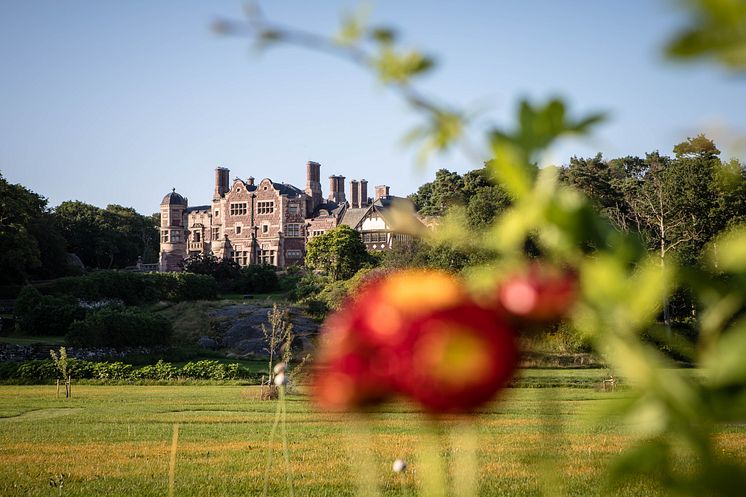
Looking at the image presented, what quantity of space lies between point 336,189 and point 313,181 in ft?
10.6

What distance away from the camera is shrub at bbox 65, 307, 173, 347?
87.8ft

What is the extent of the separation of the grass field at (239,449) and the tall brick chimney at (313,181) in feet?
156

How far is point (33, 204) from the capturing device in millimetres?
44938

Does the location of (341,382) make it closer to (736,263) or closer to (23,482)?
(736,263)

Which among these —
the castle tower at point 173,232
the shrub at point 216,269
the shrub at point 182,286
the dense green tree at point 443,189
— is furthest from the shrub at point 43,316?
the castle tower at point 173,232

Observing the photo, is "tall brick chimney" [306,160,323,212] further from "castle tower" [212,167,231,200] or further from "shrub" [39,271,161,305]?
"shrub" [39,271,161,305]

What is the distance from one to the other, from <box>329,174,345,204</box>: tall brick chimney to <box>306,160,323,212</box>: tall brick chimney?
2.13m

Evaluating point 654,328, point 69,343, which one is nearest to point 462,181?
point 69,343

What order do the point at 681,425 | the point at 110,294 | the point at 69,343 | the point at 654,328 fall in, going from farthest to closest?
the point at 110,294 → the point at 69,343 → the point at 654,328 → the point at 681,425

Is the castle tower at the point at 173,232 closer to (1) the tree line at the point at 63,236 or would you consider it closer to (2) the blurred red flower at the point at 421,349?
(1) the tree line at the point at 63,236

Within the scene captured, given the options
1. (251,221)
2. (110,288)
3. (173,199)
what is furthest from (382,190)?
(110,288)

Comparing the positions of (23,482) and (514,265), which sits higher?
(514,265)

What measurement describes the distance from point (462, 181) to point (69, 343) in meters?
20.3

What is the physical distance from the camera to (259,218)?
58000mm
